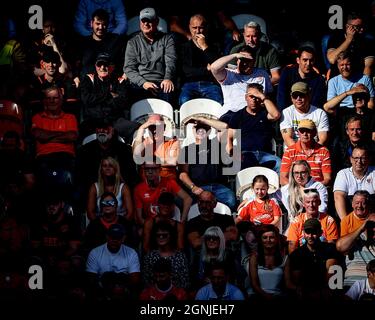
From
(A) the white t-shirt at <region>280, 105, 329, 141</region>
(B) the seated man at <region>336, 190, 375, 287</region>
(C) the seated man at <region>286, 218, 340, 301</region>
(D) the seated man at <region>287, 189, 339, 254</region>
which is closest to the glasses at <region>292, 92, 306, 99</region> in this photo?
(A) the white t-shirt at <region>280, 105, 329, 141</region>

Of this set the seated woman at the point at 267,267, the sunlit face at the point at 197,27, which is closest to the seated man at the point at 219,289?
the seated woman at the point at 267,267

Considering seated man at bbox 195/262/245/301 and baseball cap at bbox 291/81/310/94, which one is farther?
baseball cap at bbox 291/81/310/94

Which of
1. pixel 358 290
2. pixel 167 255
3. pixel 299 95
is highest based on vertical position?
pixel 299 95

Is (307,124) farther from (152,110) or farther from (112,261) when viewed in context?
(112,261)

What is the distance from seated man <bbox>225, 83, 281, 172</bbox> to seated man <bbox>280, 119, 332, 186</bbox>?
192 millimetres

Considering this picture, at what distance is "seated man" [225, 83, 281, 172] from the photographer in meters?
18.3

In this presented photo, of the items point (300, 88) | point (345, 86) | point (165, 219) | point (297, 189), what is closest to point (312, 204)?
point (297, 189)

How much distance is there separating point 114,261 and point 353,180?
2899 mm

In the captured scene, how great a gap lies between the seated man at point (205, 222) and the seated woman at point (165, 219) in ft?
0.37

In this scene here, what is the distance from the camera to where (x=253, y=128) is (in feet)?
60.1

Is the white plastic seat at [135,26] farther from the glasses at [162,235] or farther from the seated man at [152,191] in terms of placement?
the glasses at [162,235]

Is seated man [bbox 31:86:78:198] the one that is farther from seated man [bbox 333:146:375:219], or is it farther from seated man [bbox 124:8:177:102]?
seated man [bbox 333:146:375:219]

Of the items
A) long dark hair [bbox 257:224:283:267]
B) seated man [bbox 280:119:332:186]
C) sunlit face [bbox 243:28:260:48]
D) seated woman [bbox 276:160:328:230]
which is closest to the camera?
long dark hair [bbox 257:224:283:267]
